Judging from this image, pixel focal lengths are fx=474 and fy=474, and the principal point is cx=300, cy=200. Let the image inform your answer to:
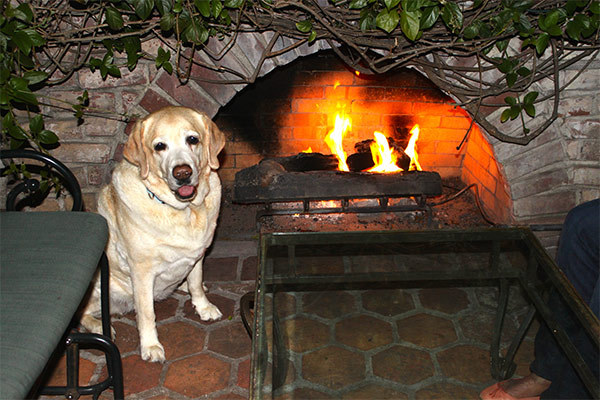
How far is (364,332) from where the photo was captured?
7.38ft

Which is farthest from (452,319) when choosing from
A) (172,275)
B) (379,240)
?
(172,275)

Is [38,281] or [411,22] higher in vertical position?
[411,22]

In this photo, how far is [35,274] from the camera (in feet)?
4.44

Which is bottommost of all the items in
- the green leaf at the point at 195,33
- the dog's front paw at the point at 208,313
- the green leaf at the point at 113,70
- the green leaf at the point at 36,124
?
the dog's front paw at the point at 208,313

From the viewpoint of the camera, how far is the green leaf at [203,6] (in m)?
2.07

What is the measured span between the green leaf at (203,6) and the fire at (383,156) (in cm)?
166

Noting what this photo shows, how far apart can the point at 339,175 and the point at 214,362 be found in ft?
4.82

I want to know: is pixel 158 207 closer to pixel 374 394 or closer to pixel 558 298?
pixel 374 394

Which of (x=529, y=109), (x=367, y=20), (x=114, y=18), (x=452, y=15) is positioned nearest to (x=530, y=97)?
(x=529, y=109)

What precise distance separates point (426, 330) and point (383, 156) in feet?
4.70

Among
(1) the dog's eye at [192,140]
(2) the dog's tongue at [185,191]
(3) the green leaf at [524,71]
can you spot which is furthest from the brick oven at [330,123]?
(2) the dog's tongue at [185,191]

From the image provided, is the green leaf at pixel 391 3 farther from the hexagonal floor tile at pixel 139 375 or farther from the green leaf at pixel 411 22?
the hexagonal floor tile at pixel 139 375

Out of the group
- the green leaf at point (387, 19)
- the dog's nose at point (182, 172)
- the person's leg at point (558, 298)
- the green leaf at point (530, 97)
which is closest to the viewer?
the person's leg at point (558, 298)

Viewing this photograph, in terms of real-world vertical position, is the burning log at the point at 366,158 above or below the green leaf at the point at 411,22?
below
